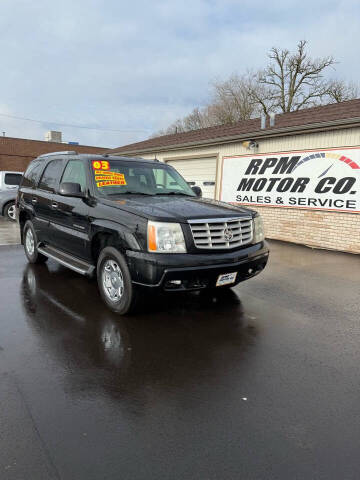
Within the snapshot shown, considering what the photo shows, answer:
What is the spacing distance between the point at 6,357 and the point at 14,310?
1244 millimetres

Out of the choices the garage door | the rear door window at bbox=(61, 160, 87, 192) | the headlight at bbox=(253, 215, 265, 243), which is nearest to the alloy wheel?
the rear door window at bbox=(61, 160, 87, 192)

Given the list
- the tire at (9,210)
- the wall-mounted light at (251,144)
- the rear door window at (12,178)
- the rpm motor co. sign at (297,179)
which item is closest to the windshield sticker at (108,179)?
the rpm motor co. sign at (297,179)

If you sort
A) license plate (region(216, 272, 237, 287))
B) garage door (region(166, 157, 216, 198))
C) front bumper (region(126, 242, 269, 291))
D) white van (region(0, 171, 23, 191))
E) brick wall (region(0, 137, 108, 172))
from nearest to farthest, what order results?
front bumper (region(126, 242, 269, 291)), license plate (region(216, 272, 237, 287)), garage door (region(166, 157, 216, 198)), white van (region(0, 171, 23, 191)), brick wall (region(0, 137, 108, 172))

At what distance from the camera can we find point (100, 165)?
4992 mm

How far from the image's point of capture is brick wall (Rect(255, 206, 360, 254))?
9035 mm

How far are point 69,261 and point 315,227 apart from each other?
7197 millimetres

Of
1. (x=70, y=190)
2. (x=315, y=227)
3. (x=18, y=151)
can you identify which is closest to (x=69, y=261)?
(x=70, y=190)

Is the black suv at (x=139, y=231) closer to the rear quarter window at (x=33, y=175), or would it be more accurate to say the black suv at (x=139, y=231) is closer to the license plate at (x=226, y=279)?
the license plate at (x=226, y=279)

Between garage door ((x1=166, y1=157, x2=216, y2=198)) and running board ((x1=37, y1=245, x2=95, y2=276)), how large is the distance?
27.9 feet

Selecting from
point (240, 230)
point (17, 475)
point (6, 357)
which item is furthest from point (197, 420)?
point (240, 230)

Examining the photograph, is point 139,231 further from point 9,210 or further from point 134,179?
point 9,210

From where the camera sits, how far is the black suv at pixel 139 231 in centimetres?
381

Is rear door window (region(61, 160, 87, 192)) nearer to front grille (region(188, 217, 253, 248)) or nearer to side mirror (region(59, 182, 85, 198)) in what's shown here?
side mirror (region(59, 182, 85, 198))

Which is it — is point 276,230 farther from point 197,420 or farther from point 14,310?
point 197,420
